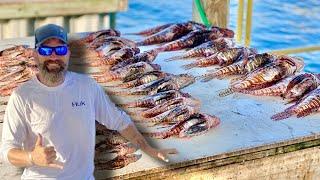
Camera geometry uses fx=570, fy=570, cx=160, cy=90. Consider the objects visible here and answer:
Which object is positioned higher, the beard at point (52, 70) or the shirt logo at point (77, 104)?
the beard at point (52, 70)

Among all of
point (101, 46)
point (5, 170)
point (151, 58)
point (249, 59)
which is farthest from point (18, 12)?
point (5, 170)

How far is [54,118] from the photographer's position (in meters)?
3.13

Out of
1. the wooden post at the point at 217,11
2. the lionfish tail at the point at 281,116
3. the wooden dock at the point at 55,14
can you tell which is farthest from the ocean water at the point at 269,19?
the lionfish tail at the point at 281,116

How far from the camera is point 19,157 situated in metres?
2.92

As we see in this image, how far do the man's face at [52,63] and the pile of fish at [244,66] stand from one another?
225 cm

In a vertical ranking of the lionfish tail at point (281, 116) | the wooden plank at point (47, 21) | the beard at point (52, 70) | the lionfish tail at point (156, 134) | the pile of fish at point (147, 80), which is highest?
the beard at point (52, 70)

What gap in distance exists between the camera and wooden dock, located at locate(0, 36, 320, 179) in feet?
12.7

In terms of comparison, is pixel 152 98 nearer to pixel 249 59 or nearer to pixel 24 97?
pixel 249 59

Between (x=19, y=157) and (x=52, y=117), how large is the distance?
12.3 inches

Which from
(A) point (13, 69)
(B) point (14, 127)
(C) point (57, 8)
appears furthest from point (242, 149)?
(C) point (57, 8)

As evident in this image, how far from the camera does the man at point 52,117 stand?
9.98ft

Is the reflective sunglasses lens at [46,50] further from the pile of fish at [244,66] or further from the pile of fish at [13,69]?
the pile of fish at [244,66]

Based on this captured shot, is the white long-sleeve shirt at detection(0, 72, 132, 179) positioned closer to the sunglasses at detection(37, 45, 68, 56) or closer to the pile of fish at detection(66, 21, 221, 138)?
the sunglasses at detection(37, 45, 68, 56)

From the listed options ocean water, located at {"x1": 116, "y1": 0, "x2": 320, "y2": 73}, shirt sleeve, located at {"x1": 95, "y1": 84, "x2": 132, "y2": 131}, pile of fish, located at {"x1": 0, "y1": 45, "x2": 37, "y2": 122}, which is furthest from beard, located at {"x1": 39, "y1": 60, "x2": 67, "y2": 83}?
ocean water, located at {"x1": 116, "y1": 0, "x2": 320, "y2": 73}
